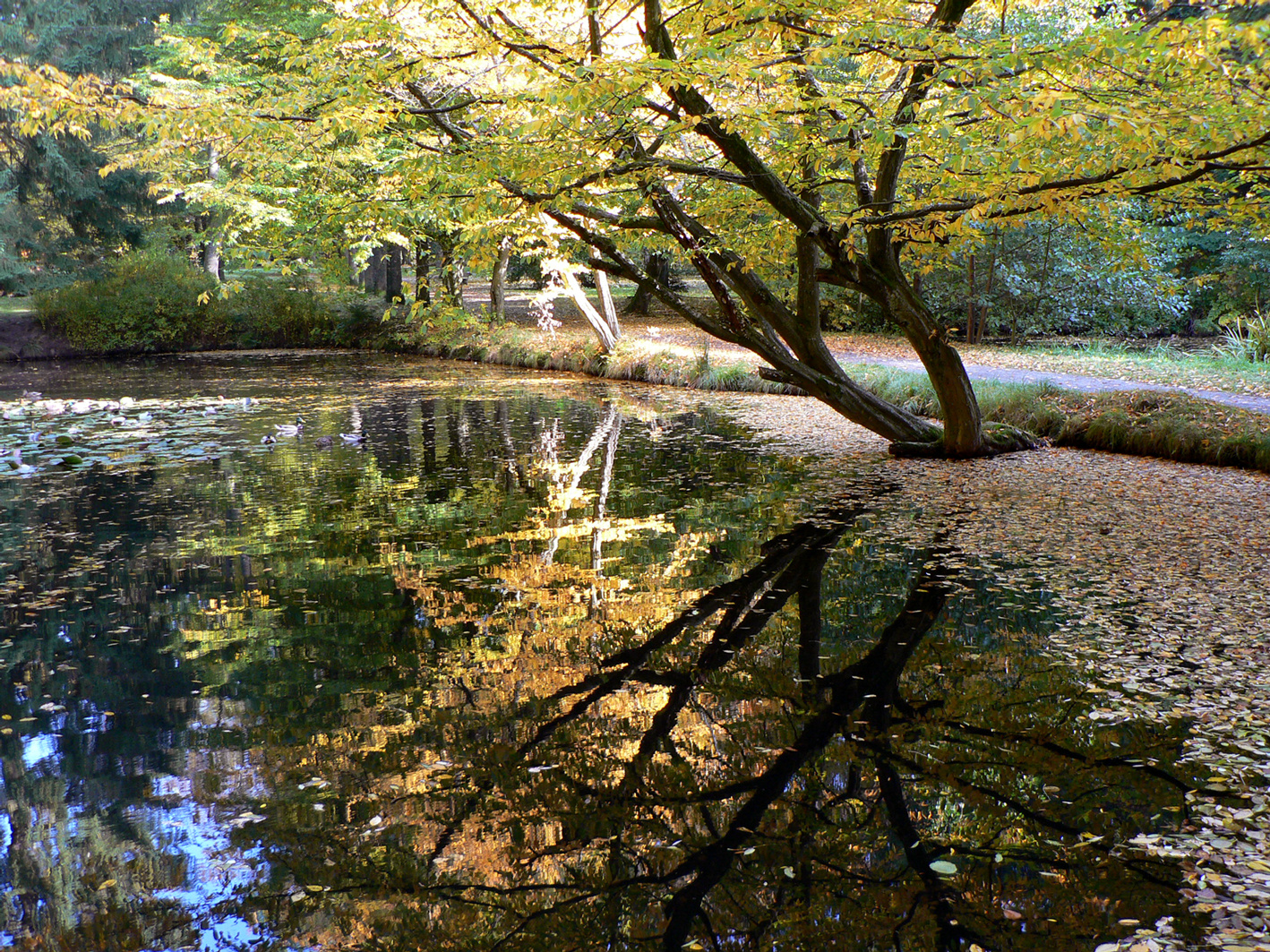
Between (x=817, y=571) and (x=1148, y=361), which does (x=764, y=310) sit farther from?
(x=1148, y=361)

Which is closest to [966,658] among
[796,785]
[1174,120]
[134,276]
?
[796,785]

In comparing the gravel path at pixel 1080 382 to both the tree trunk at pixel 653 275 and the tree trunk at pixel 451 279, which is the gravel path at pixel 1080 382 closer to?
the tree trunk at pixel 653 275

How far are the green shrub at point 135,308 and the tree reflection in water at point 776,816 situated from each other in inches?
874

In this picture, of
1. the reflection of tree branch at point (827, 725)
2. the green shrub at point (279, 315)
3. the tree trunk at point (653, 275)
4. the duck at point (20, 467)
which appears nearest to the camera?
the reflection of tree branch at point (827, 725)

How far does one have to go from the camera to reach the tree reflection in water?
253 centimetres

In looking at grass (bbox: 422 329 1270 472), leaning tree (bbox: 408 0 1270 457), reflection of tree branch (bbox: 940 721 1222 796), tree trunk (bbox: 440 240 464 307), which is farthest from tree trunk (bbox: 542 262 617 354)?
reflection of tree branch (bbox: 940 721 1222 796)

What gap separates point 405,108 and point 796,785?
6.74 meters

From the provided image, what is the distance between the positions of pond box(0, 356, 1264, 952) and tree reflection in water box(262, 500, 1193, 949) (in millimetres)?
12

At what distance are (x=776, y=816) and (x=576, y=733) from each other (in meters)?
0.89

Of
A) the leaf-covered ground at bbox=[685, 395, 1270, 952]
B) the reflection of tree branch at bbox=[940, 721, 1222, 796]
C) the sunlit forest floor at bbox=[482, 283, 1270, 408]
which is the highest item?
the sunlit forest floor at bbox=[482, 283, 1270, 408]

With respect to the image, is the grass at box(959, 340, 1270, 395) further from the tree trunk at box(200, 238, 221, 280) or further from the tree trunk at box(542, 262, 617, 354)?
the tree trunk at box(200, 238, 221, 280)

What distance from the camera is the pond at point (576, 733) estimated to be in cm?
260

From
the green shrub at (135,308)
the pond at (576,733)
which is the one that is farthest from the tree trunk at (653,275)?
the pond at (576,733)

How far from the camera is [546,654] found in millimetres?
4371
